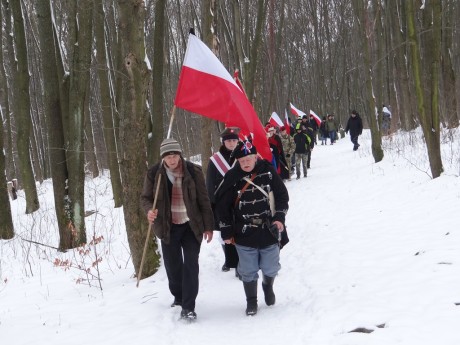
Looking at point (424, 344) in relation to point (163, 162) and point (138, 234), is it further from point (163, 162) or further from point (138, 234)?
point (138, 234)

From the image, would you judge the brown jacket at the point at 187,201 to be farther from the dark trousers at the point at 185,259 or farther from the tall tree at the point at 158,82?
the tall tree at the point at 158,82

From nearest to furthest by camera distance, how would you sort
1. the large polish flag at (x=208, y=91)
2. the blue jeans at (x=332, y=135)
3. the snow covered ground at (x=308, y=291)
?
the snow covered ground at (x=308, y=291) → the large polish flag at (x=208, y=91) → the blue jeans at (x=332, y=135)

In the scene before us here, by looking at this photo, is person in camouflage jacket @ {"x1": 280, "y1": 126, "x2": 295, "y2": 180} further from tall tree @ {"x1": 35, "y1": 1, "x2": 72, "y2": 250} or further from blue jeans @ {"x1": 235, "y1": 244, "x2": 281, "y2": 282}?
blue jeans @ {"x1": 235, "y1": 244, "x2": 281, "y2": 282}

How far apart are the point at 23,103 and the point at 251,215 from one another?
365 inches

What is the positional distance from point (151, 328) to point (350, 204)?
238 inches

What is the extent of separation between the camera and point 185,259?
4289 mm

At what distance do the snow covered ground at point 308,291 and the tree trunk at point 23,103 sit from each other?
4.45 m

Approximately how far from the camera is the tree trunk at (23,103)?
411 inches

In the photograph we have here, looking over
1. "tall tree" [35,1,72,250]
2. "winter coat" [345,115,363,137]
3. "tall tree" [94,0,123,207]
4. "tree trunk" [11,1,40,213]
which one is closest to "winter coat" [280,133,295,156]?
"tall tree" [94,0,123,207]

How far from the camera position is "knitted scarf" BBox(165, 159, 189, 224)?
14.1ft

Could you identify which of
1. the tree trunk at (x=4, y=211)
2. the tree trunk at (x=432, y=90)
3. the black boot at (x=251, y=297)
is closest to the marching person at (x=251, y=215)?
the black boot at (x=251, y=297)

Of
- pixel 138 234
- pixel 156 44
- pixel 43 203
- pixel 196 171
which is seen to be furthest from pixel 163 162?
pixel 43 203

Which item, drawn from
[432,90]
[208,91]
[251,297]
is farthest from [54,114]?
[432,90]

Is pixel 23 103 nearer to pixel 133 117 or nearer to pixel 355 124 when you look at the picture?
pixel 133 117
